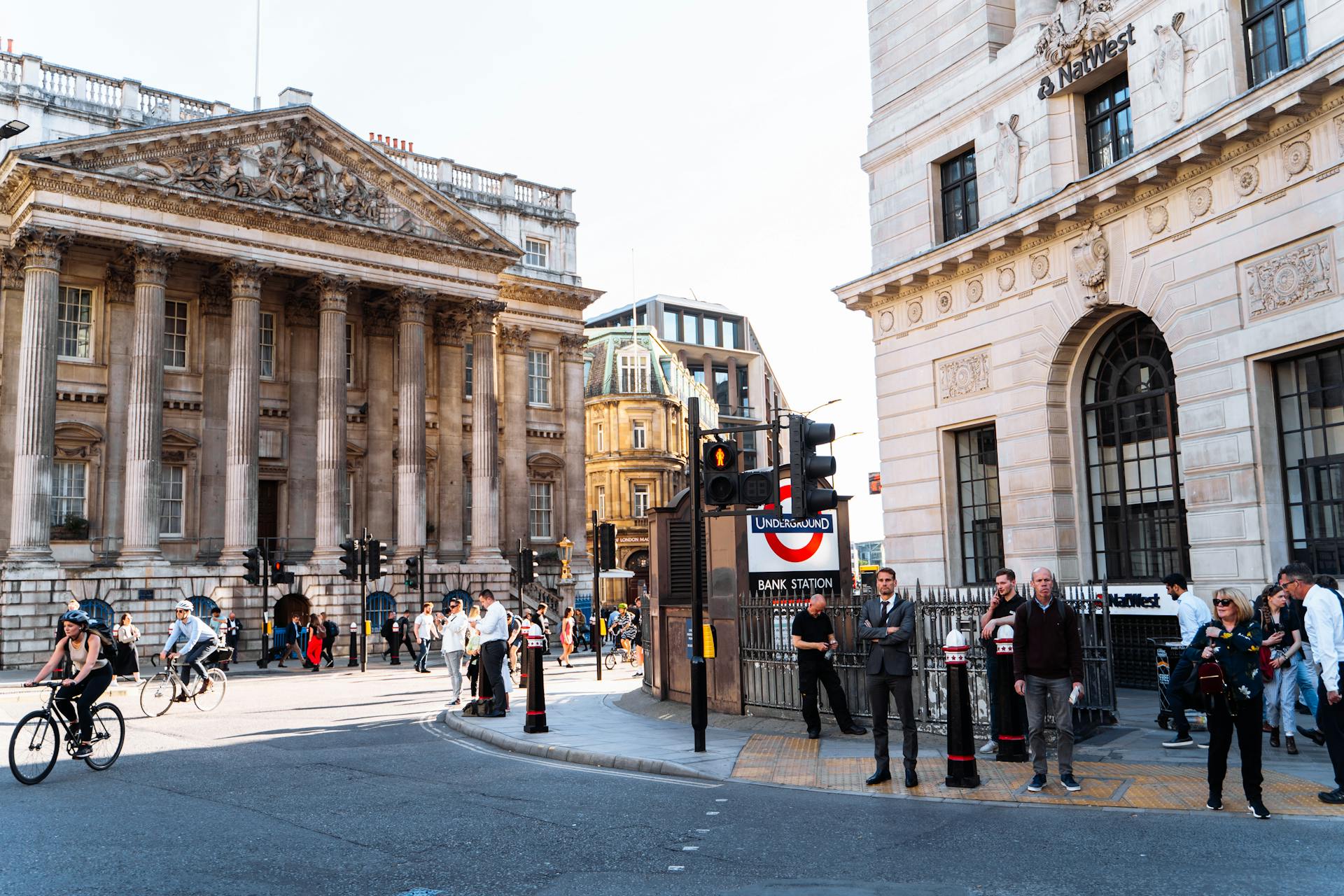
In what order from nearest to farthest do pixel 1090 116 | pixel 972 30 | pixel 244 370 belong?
pixel 1090 116 < pixel 972 30 < pixel 244 370

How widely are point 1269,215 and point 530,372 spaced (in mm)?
34860

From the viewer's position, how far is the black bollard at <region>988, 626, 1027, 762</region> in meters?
10.9

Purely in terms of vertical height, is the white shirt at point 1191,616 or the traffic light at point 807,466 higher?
the traffic light at point 807,466

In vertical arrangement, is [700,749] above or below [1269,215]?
below

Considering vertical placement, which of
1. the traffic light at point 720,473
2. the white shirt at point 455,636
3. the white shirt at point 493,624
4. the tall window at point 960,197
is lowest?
the white shirt at point 455,636

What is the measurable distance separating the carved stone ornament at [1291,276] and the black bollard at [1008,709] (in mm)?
6991

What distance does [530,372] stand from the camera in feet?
153

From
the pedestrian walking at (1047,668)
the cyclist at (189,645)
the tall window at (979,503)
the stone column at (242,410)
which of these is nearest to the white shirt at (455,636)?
the cyclist at (189,645)

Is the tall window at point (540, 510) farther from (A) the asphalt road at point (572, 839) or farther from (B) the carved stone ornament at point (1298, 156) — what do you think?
(B) the carved stone ornament at point (1298, 156)

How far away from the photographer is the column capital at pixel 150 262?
3422 centimetres

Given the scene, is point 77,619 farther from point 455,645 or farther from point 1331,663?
point 1331,663

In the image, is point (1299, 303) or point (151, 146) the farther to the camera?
point (151, 146)

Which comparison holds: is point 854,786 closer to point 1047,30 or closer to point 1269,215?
point 1269,215

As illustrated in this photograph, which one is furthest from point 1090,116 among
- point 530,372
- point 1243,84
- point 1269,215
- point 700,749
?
point 530,372
